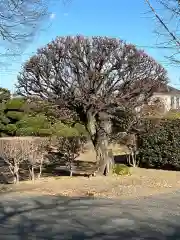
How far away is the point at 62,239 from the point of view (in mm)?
5605

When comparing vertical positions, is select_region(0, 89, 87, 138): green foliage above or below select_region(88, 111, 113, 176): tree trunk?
above

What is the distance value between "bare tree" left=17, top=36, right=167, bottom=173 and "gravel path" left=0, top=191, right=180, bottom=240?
3941mm

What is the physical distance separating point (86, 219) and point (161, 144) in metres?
8.55

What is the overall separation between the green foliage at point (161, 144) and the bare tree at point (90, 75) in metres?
2.47

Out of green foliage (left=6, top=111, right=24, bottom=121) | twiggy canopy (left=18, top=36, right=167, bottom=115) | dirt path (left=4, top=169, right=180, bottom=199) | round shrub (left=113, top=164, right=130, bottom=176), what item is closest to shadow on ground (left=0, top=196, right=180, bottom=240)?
dirt path (left=4, top=169, right=180, bottom=199)

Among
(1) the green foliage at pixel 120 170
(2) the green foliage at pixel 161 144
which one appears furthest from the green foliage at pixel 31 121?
(2) the green foliage at pixel 161 144

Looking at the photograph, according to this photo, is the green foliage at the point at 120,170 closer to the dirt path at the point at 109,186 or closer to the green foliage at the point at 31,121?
the dirt path at the point at 109,186

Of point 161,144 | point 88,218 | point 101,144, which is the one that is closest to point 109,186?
point 101,144

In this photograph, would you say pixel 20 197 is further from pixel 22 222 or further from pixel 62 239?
pixel 62 239

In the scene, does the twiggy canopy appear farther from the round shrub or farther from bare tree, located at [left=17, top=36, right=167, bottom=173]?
the round shrub

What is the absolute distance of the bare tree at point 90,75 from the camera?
1171 centimetres

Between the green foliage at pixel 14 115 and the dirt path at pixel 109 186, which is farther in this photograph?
the green foliage at pixel 14 115

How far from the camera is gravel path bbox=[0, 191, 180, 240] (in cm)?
589

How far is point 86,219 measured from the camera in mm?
6832
